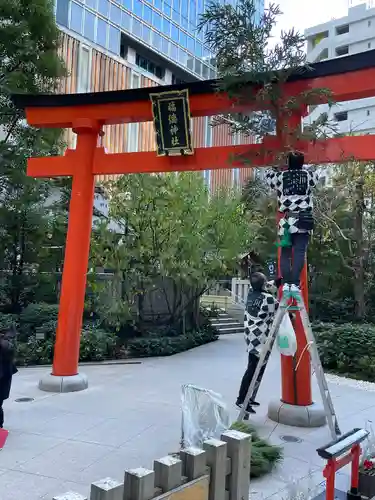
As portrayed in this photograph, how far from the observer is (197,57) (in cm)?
3559

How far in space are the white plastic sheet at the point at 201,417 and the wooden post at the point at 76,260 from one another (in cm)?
392

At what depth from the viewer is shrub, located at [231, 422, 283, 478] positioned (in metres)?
4.62

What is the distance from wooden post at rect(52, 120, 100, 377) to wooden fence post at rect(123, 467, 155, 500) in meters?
5.86

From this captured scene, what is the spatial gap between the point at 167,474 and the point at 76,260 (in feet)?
19.5

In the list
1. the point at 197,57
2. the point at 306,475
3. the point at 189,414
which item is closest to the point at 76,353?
the point at 189,414

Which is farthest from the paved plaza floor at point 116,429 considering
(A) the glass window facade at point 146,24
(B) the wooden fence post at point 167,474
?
(A) the glass window facade at point 146,24

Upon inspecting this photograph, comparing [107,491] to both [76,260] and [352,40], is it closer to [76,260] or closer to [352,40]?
[76,260]

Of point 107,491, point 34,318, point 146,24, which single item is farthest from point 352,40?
point 107,491

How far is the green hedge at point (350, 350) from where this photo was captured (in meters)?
10.2

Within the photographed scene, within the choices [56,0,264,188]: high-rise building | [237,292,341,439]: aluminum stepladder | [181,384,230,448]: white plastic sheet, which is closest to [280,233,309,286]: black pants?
[237,292,341,439]: aluminum stepladder

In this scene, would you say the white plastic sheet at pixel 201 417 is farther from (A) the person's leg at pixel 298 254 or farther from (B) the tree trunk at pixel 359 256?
(B) the tree trunk at pixel 359 256

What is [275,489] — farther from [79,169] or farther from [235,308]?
[235,308]

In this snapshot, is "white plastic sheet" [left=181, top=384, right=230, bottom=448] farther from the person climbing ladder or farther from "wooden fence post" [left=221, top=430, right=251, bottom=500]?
the person climbing ladder

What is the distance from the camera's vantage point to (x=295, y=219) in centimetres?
577
